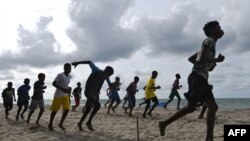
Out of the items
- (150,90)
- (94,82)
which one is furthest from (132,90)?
(94,82)

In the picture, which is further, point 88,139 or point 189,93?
point 88,139

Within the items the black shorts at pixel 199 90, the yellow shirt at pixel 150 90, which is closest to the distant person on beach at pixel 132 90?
the yellow shirt at pixel 150 90

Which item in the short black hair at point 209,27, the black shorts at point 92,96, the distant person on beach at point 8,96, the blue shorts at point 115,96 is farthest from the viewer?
the blue shorts at point 115,96

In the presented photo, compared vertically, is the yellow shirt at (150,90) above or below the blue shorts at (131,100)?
above

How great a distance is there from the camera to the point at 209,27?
6.41m

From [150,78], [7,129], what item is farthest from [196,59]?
[150,78]

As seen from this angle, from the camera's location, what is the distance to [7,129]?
35.3 feet

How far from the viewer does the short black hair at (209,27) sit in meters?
6.39

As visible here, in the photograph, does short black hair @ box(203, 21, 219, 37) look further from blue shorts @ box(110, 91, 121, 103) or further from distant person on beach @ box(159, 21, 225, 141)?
blue shorts @ box(110, 91, 121, 103)

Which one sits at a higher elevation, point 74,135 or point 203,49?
point 203,49

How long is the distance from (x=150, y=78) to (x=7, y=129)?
536 cm

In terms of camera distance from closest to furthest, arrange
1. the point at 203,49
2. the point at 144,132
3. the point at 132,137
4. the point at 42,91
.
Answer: the point at 203,49 < the point at 132,137 < the point at 144,132 < the point at 42,91

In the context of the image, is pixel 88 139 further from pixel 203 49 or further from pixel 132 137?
pixel 203 49

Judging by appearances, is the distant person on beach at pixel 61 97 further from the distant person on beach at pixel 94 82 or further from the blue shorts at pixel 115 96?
the blue shorts at pixel 115 96
